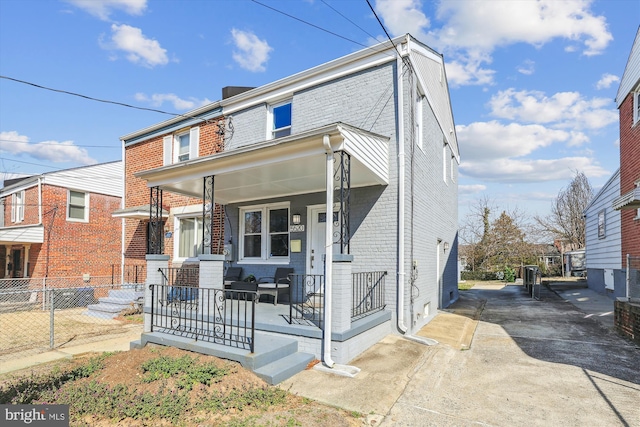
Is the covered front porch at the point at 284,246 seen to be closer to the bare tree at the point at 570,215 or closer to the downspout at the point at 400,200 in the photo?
the downspout at the point at 400,200

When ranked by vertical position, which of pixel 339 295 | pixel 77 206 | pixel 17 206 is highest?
pixel 17 206

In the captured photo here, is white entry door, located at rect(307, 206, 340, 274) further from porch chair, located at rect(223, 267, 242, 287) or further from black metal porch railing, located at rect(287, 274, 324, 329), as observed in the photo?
porch chair, located at rect(223, 267, 242, 287)

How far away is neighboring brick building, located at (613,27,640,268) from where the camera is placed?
1116cm

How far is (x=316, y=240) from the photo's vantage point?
8.82 metres

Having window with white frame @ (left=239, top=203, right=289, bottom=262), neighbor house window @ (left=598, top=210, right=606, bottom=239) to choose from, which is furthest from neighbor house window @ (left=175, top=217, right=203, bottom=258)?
neighbor house window @ (left=598, top=210, right=606, bottom=239)

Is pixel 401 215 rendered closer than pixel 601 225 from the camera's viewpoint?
Yes

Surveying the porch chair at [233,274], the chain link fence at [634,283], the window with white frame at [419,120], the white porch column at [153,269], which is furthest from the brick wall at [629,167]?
the white porch column at [153,269]

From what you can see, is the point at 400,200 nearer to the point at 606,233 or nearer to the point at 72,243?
the point at 606,233

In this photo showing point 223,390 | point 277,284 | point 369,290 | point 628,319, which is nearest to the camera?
point 223,390

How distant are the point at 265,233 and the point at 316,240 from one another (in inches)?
64.4

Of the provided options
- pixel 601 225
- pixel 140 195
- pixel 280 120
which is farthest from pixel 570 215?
pixel 140 195

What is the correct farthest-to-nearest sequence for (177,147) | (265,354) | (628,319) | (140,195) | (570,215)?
(570,215) → (140,195) → (177,147) → (628,319) → (265,354)

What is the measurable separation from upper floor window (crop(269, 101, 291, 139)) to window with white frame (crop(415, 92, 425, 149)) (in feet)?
10.8

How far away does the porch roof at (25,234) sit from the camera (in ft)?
45.7
